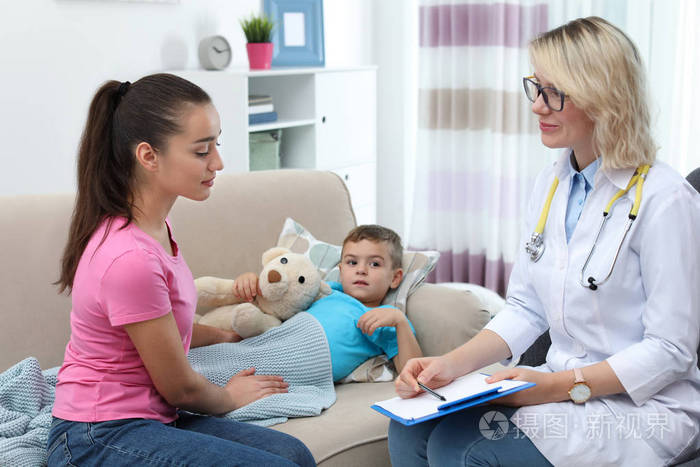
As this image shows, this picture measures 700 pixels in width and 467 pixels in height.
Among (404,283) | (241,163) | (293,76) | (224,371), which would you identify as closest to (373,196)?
(293,76)

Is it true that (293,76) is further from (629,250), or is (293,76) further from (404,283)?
(629,250)

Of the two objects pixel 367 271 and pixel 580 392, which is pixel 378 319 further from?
pixel 580 392

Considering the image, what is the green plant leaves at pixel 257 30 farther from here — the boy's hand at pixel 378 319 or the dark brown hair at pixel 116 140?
the dark brown hair at pixel 116 140

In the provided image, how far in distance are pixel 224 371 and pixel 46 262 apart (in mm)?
506

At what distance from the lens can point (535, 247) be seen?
1530mm

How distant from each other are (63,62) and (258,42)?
2.74 ft

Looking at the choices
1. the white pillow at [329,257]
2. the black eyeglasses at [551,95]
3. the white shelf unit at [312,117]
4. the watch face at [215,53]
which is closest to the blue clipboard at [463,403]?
the black eyeglasses at [551,95]

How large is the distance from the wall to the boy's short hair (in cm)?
132

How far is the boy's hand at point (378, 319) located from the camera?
6.25ft

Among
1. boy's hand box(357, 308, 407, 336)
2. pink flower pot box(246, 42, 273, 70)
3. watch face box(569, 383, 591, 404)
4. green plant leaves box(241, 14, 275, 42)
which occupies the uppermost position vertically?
green plant leaves box(241, 14, 275, 42)

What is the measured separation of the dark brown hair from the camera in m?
1.42

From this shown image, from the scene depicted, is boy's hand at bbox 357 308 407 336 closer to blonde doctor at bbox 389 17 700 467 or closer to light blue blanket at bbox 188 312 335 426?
light blue blanket at bbox 188 312 335 426

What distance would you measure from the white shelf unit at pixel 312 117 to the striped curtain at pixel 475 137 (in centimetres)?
31

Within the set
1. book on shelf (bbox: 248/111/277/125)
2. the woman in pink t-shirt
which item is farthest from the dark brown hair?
book on shelf (bbox: 248/111/277/125)
